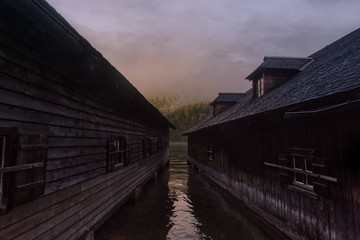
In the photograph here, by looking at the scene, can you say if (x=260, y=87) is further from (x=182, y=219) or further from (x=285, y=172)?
(x=182, y=219)

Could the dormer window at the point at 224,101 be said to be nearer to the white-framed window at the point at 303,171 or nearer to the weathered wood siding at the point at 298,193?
the weathered wood siding at the point at 298,193

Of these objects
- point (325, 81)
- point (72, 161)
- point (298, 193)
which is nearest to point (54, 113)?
point (72, 161)

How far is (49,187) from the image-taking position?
3664 millimetres

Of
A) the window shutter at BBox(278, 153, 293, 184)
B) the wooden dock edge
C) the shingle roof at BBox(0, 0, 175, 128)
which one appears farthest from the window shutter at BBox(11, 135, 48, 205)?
the wooden dock edge

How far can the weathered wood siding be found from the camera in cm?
393

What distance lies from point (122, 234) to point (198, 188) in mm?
7013

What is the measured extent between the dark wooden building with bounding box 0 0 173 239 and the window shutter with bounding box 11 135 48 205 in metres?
0.01

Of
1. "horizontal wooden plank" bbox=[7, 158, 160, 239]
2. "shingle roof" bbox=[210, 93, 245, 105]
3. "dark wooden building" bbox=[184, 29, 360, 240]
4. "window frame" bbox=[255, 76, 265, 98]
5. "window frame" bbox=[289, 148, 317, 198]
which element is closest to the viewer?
"horizontal wooden plank" bbox=[7, 158, 160, 239]

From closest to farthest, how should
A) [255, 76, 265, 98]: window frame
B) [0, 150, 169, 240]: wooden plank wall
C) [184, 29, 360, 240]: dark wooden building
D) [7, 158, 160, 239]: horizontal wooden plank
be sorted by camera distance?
[0, 150, 169, 240]: wooden plank wall
[7, 158, 160, 239]: horizontal wooden plank
[184, 29, 360, 240]: dark wooden building
[255, 76, 265, 98]: window frame

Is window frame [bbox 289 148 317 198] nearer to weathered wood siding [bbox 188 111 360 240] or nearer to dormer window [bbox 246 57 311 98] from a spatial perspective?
weathered wood siding [bbox 188 111 360 240]

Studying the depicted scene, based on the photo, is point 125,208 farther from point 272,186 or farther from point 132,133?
point 272,186

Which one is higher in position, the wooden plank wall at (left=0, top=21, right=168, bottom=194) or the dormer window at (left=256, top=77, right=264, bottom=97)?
the dormer window at (left=256, top=77, right=264, bottom=97)

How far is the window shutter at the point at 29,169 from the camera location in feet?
9.50

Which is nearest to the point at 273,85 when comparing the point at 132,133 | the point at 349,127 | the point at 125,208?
the point at 349,127
